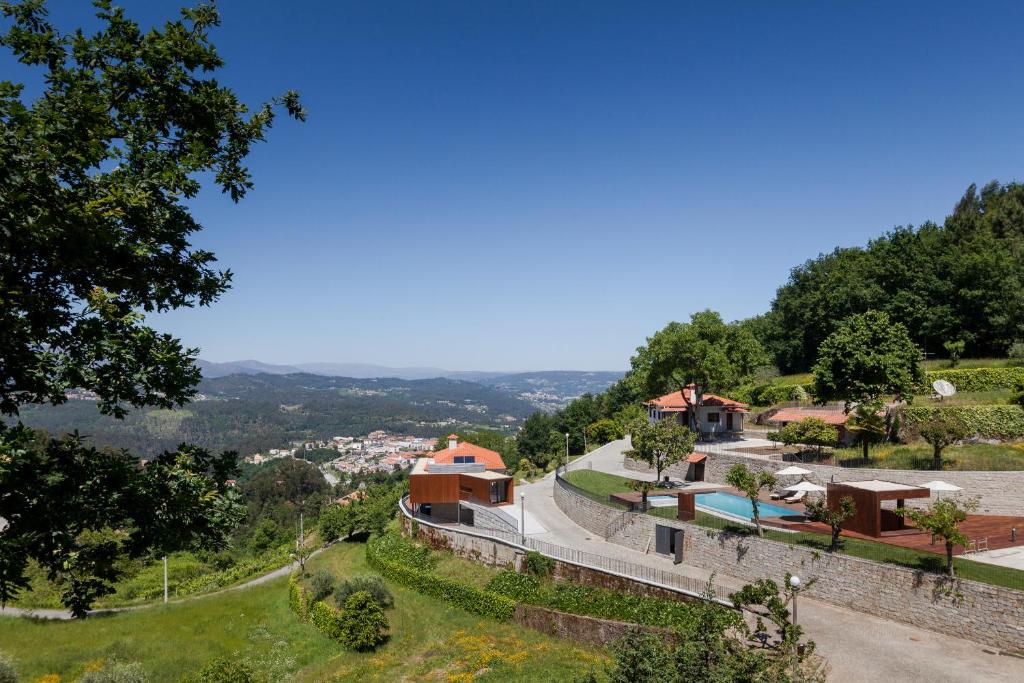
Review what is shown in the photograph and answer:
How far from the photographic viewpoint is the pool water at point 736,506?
93.1 ft

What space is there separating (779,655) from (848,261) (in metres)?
62.6

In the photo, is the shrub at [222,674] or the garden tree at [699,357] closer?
the shrub at [222,674]

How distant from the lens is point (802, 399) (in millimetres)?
50906

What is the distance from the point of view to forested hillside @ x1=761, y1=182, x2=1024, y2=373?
164ft

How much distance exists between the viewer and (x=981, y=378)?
40750mm

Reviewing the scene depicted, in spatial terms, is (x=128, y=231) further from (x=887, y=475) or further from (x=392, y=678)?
(x=887, y=475)

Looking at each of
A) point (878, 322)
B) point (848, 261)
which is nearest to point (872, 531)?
point (878, 322)

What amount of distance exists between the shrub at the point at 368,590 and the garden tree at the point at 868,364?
1045 inches

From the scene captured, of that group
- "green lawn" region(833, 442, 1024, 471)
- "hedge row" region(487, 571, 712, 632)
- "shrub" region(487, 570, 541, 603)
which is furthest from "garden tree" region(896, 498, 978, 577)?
"shrub" region(487, 570, 541, 603)

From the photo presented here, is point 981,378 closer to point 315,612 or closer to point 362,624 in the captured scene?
point 362,624

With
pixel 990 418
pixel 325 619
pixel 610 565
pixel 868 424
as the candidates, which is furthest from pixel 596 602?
pixel 990 418

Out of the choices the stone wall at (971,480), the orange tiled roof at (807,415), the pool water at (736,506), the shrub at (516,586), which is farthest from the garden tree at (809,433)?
the shrub at (516,586)

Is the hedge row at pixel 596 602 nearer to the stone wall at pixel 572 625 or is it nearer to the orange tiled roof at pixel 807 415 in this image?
the stone wall at pixel 572 625

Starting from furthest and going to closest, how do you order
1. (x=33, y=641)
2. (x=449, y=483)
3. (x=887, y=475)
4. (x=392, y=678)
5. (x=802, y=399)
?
(x=802, y=399) → (x=449, y=483) → (x=33, y=641) → (x=887, y=475) → (x=392, y=678)
